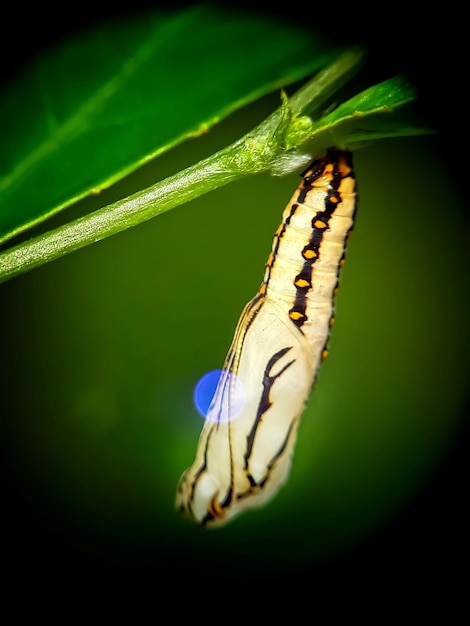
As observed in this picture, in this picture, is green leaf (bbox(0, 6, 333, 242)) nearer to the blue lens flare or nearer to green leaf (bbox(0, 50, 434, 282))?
green leaf (bbox(0, 50, 434, 282))

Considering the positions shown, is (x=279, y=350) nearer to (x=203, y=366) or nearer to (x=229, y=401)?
(x=229, y=401)

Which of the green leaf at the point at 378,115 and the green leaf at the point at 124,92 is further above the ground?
the green leaf at the point at 124,92

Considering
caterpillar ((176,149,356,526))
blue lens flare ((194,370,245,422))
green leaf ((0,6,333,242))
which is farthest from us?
blue lens flare ((194,370,245,422))

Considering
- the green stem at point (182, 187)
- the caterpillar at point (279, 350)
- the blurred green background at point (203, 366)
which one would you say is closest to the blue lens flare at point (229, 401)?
the caterpillar at point (279, 350)

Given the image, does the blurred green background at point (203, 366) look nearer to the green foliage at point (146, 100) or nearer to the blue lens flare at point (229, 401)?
the blue lens flare at point (229, 401)

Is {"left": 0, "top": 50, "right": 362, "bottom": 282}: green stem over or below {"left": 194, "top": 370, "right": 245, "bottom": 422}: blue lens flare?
over

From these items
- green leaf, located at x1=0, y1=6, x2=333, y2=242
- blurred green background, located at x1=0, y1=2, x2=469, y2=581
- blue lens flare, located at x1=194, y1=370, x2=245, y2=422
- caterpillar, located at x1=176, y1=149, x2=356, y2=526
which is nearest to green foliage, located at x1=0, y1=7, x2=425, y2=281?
green leaf, located at x1=0, y1=6, x2=333, y2=242

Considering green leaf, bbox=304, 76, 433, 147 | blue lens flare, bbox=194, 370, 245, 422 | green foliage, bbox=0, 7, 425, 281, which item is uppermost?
green foliage, bbox=0, 7, 425, 281

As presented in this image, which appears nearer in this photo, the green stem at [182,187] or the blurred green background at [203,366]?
the green stem at [182,187]
